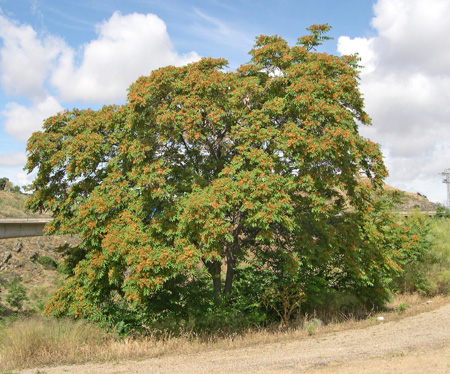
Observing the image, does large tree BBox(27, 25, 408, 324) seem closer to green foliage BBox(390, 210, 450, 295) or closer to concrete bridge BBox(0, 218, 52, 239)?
green foliage BBox(390, 210, 450, 295)

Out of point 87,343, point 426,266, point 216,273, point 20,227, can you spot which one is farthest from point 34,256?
point 426,266

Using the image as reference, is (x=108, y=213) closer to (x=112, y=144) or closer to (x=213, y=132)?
(x=112, y=144)

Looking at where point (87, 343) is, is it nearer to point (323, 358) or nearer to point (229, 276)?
point (229, 276)

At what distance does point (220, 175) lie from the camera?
440 inches

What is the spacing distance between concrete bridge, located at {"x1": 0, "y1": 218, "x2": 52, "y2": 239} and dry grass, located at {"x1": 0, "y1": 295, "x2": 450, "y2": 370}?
18173 millimetres

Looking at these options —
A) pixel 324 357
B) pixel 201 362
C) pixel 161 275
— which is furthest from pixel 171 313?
pixel 324 357

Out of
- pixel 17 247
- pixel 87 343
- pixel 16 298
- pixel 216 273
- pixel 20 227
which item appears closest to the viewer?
pixel 87 343

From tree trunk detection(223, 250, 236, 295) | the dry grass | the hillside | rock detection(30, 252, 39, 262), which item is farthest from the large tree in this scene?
rock detection(30, 252, 39, 262)

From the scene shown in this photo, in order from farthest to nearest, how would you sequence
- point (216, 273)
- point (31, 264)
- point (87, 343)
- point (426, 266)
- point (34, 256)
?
point (34, 256), point (31, 264), point (426, 266), point (216, 273), point (87, 343)

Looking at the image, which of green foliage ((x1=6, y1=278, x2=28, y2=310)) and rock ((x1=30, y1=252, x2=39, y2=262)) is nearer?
green foliage ((x1=6, y1=278, x2=28, y2=310))

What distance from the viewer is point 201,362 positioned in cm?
891

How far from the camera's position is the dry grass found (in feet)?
29.7

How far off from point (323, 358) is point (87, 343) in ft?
20.0

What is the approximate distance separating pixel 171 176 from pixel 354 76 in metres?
6.67
